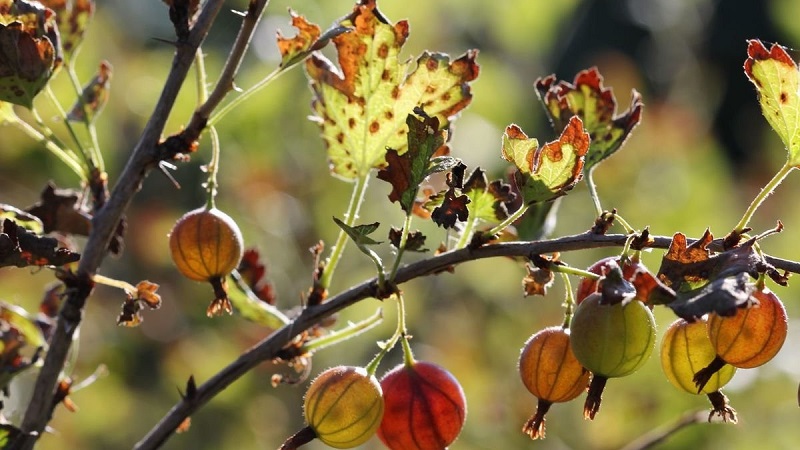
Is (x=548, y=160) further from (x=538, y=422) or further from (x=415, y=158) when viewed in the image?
(x=538, y=422)

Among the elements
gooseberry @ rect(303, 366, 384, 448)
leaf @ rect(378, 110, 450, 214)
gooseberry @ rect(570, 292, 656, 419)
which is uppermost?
leaf @ rect(378, 110, 450, 214)

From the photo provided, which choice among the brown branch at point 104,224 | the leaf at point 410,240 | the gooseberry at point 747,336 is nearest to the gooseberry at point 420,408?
the leaf at point 410,240

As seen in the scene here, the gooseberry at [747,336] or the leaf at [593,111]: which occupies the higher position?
the leaf at [593,111]

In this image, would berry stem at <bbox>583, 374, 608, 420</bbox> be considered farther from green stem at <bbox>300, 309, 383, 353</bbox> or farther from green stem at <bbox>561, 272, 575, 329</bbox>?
green stem at <bbox>300, 309, 383, 353</bbox>

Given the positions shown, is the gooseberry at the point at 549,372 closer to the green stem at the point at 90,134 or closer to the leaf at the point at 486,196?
the leaf at the point at 486,196

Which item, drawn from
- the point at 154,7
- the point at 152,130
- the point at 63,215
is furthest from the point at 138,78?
the point at 152,130

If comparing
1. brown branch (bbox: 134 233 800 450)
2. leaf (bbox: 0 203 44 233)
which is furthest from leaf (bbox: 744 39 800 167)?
leaf (bbox: 0 203 44 233)

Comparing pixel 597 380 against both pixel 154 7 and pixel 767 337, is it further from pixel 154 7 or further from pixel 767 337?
pixel 154 7
